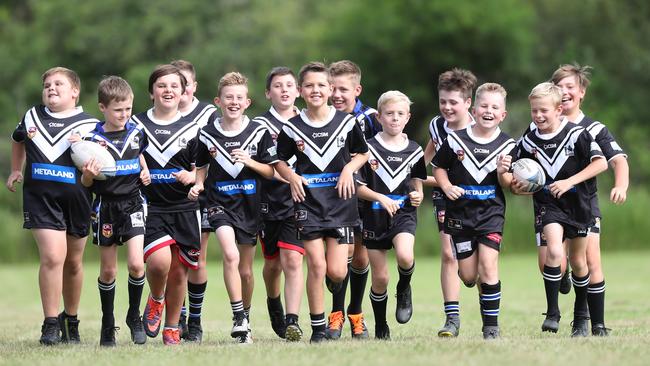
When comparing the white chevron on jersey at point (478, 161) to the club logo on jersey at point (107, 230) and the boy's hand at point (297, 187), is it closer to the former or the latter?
the boy's hand at point (297, 187)

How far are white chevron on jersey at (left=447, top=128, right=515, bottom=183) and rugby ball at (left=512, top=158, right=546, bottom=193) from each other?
0.17 m

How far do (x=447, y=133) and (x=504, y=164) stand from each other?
4.46 feet

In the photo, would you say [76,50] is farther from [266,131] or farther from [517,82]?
[266,131]

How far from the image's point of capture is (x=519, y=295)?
55.4 feet

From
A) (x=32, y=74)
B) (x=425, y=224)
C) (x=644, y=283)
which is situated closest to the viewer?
(x=644, y=283)

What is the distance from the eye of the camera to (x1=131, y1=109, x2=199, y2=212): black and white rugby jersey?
969cm

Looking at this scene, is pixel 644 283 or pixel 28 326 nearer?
pixel 28 326

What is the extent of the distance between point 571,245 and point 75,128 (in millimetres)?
4117

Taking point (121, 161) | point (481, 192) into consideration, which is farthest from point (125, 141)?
point (481, 192)

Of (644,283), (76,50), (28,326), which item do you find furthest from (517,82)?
(28,326)

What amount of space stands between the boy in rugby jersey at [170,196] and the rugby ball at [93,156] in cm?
64

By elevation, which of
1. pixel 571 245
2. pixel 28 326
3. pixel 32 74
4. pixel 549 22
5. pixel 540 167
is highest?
pixel 549 22

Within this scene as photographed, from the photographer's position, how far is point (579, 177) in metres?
9.37

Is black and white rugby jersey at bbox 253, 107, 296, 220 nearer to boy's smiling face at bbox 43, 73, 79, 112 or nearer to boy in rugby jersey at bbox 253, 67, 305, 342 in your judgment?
boy in rugby jersey at bbox 253, 67, 305, 342
